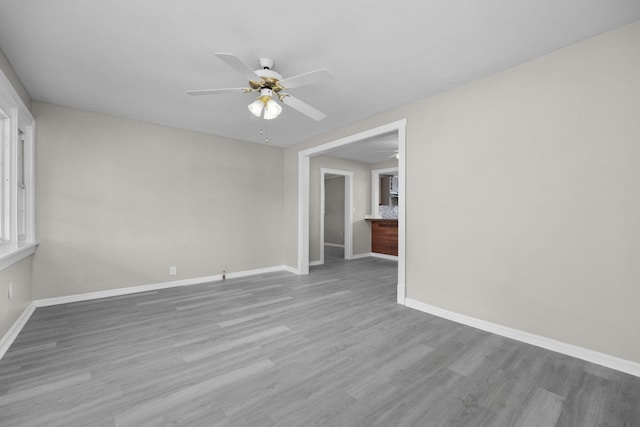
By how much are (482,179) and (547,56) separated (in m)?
1.14

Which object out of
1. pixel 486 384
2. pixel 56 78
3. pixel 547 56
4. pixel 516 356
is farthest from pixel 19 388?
pixel 547 56

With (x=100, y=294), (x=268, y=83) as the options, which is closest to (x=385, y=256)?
(x=268, y=83)

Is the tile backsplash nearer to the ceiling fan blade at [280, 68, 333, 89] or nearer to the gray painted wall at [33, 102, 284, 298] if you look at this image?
the gray painted wall at [33, 102, 284, 298]

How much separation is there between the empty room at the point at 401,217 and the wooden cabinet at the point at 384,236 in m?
2.97

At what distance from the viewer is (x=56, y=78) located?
2.81 meters

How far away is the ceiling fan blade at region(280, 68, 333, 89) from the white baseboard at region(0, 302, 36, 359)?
126 inches

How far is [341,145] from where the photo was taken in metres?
4.42

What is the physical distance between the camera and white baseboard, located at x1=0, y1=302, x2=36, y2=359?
7.54 feet

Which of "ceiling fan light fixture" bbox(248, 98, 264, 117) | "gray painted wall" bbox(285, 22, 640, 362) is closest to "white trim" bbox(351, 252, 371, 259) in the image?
"gray painted wall" bbox(285, 22, 640, 362)

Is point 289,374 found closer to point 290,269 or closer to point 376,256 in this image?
point 290,269

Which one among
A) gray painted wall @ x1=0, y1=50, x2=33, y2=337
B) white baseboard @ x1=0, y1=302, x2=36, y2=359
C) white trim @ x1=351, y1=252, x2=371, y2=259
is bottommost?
white trim @ x1=351, y1=252, x2=371, y2=259

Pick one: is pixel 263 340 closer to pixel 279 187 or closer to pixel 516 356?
pixel 516 356

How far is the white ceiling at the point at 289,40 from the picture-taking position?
1.84m

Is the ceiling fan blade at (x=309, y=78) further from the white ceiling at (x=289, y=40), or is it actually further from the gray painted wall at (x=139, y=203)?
the gray painted wall at (x=139, y=203)
